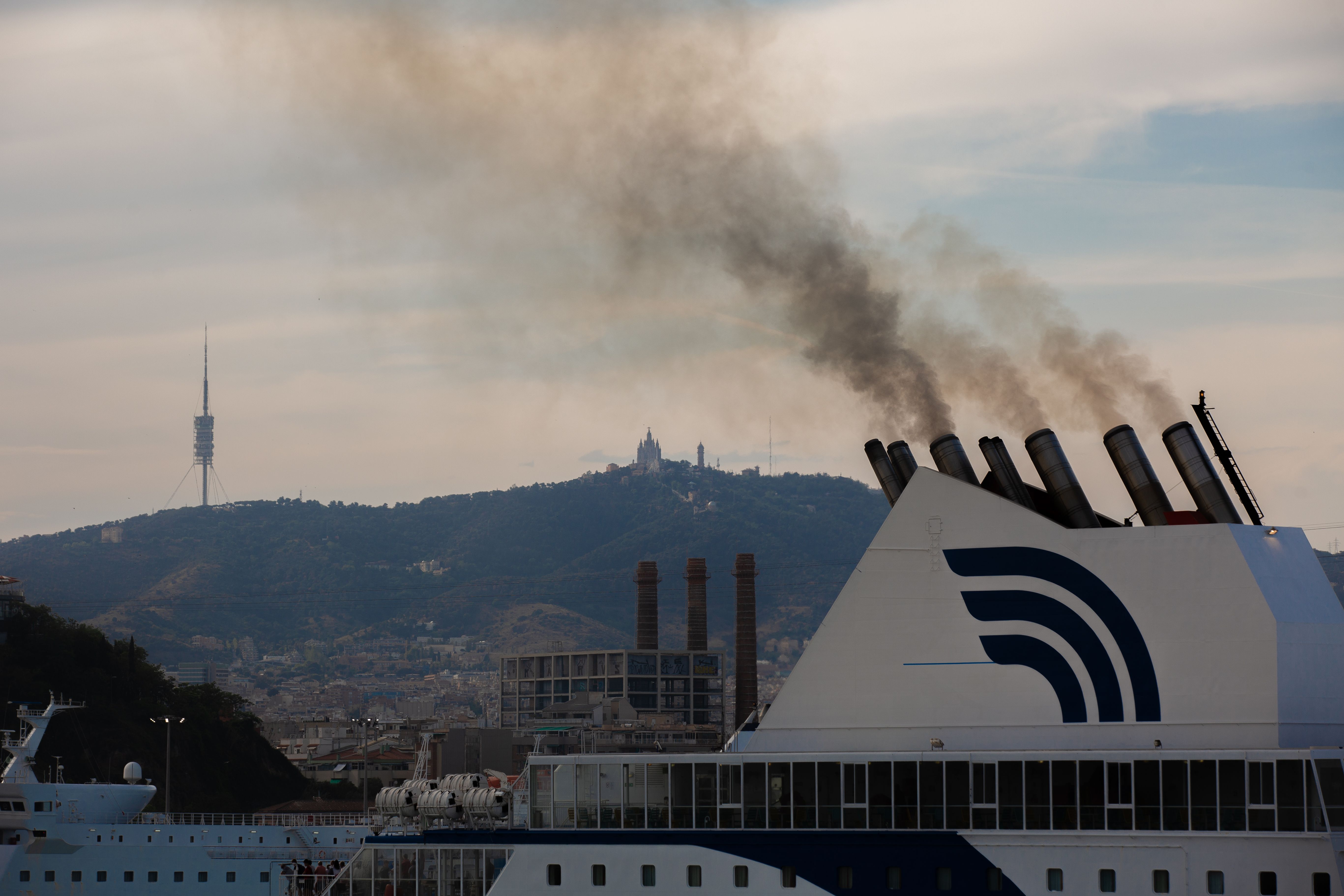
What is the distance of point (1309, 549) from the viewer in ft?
86.3

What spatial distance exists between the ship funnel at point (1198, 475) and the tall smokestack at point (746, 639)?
103 meters

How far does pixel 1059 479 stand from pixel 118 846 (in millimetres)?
36406

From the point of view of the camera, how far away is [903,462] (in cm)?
2897

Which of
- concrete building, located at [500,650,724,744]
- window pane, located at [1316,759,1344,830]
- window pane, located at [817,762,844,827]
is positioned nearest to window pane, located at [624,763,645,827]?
window pane, located at [817,762,844,827]

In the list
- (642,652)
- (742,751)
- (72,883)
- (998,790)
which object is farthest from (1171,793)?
(642,652)

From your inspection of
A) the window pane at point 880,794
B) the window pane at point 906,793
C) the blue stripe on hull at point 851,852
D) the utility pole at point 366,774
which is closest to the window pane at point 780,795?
the blue stripe on hull at point 851,852

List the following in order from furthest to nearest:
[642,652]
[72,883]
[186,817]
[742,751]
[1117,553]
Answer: [642,652] < [186,817] < [72,883] < [742,751] < [1117,553]

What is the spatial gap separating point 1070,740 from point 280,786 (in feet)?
355

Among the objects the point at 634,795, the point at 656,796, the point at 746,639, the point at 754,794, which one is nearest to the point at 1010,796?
the point at 754,794

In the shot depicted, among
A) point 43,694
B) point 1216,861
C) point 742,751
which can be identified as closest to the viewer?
point 1216,861

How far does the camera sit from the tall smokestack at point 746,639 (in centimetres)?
13288

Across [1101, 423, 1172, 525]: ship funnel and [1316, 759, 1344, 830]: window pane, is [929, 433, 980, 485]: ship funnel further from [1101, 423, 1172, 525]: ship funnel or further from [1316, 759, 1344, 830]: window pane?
[1316, 759, 1344, 830]: window pane

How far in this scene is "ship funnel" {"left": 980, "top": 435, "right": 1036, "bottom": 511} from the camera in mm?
27547

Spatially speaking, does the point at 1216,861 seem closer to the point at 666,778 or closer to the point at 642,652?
the point at 666,778
